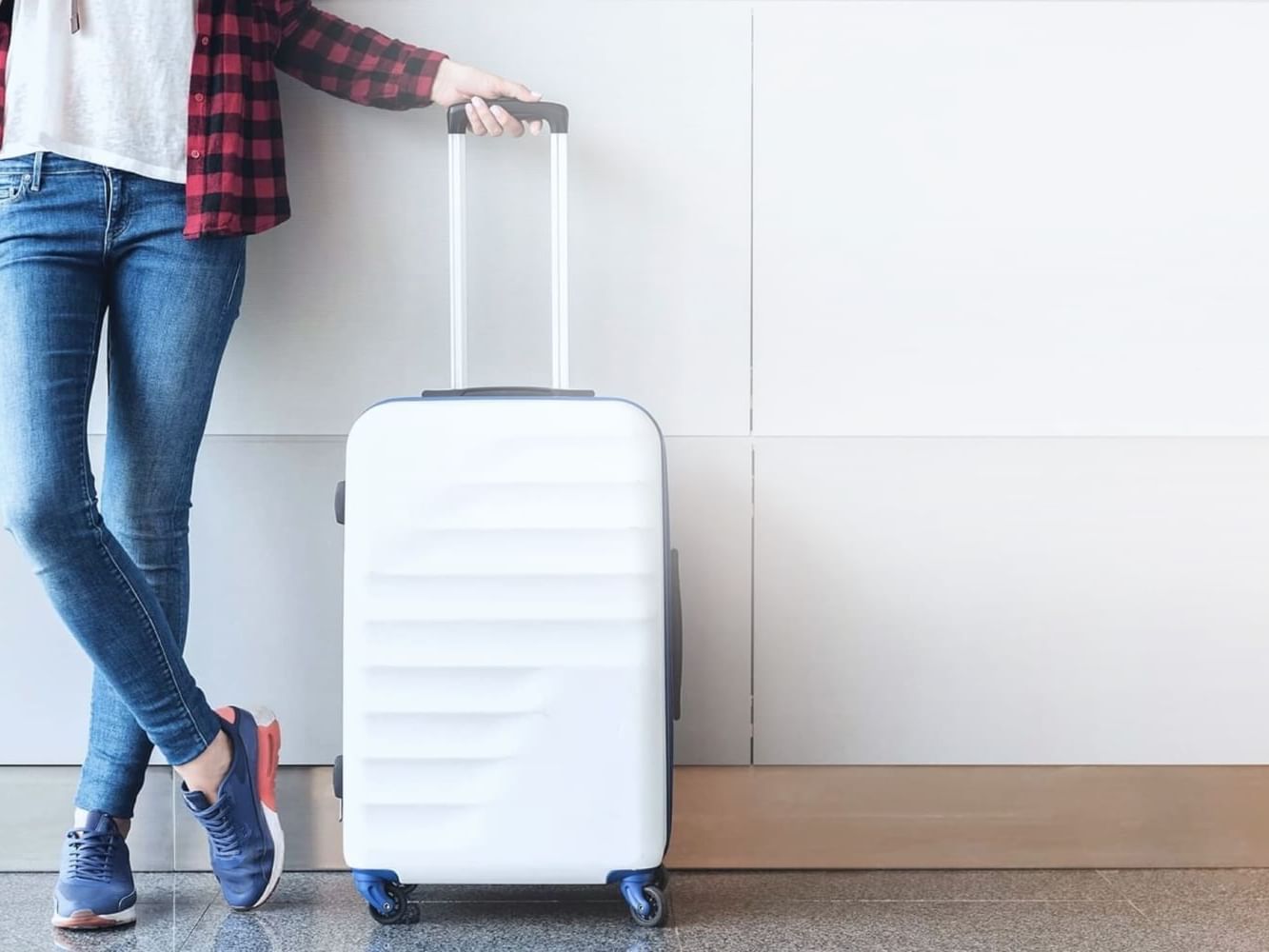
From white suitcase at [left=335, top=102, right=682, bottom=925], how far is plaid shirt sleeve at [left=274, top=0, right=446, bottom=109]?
0.43 m

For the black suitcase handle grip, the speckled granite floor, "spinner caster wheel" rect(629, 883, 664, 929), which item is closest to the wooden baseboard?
the speckled granite floor

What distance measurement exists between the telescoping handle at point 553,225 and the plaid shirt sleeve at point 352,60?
76 mm

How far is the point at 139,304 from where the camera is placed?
1409 millimetres

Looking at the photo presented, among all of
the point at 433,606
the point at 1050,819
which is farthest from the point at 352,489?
the point at 1050,819

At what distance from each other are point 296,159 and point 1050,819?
132 cm

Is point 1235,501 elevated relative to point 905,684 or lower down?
elevated

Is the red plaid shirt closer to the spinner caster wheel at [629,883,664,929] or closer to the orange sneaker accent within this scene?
the orange sneaker accent

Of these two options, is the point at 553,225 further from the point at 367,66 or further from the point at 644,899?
the point at 644,899

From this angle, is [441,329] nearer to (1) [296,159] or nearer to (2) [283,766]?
(1) [296,159]

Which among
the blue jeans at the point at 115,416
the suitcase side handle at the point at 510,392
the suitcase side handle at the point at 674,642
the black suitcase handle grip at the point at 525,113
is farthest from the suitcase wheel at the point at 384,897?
the black suitcase handle grip at the point at 525,113

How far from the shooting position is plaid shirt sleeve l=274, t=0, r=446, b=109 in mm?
1533

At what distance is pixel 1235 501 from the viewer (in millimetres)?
1636

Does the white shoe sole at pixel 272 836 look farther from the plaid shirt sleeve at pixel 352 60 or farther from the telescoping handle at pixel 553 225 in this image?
the plaid shirt sleeve at pixel 352 60

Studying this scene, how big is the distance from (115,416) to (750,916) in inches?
37.6
